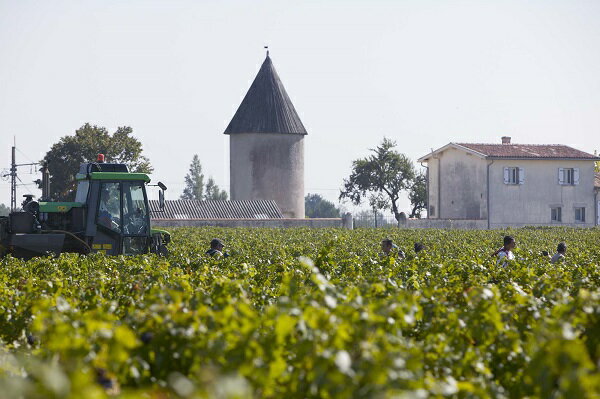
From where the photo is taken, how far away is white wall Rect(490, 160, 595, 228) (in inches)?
2336

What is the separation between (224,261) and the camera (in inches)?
596

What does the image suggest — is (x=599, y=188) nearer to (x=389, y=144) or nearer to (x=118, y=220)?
(x=389, y=144)

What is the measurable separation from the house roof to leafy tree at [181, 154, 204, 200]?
9016 centimetres

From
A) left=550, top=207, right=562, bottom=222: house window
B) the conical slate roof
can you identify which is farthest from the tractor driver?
left=550, top=207, right=562, bottom=222: house window

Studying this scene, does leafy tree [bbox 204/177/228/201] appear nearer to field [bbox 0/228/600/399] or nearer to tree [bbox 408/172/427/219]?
tree [bbox 408/172/427/219]

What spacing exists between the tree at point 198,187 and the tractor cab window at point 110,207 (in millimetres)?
132244

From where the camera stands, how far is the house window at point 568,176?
205 ft

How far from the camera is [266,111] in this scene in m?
64.6

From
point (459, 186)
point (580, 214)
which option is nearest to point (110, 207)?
point (459, 186)

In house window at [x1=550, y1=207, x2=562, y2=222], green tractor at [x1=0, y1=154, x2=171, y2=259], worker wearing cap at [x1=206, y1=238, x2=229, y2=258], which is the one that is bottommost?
worker wearing cap at [x1=206, y1=238, x2=229, y2=258]

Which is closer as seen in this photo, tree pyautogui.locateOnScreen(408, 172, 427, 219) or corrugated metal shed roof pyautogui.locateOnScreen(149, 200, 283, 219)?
corrugated metal shed roof pyautogui.locateOnScreen(149, 200, 283, 219)

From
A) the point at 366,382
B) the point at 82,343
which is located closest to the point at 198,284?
the point at 82,343

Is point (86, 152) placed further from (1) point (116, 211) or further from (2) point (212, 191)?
(2) point (212, 191)

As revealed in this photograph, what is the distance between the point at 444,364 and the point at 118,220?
1408 centimetres
